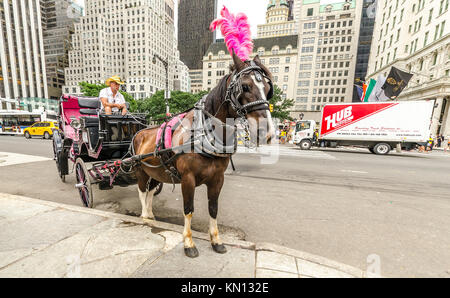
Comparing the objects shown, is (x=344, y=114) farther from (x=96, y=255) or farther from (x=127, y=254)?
(x=96, y=255)

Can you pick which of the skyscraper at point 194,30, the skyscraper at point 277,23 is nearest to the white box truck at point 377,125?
the skyscraper at point 277,23

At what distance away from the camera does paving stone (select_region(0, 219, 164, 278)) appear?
1950mm

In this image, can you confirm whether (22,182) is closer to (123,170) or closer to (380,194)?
(123,170)

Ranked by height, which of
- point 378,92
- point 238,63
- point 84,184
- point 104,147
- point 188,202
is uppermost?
point 378,92

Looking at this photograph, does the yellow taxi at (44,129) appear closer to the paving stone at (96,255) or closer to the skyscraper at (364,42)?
the paving stone at (96,255)

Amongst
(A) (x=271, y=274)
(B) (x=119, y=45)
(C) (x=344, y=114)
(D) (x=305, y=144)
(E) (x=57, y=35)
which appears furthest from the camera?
(E) (x=57, y=35)

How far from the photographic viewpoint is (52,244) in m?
2.38

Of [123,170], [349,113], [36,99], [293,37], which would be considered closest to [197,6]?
[293,37]

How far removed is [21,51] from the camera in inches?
2594

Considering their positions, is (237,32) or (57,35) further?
(57,35)

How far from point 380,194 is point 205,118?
5.31m

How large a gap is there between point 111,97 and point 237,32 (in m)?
3.38

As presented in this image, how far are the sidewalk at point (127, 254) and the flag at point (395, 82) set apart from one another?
26394 mm

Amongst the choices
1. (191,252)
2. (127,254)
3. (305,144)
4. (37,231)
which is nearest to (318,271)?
(191,252)
